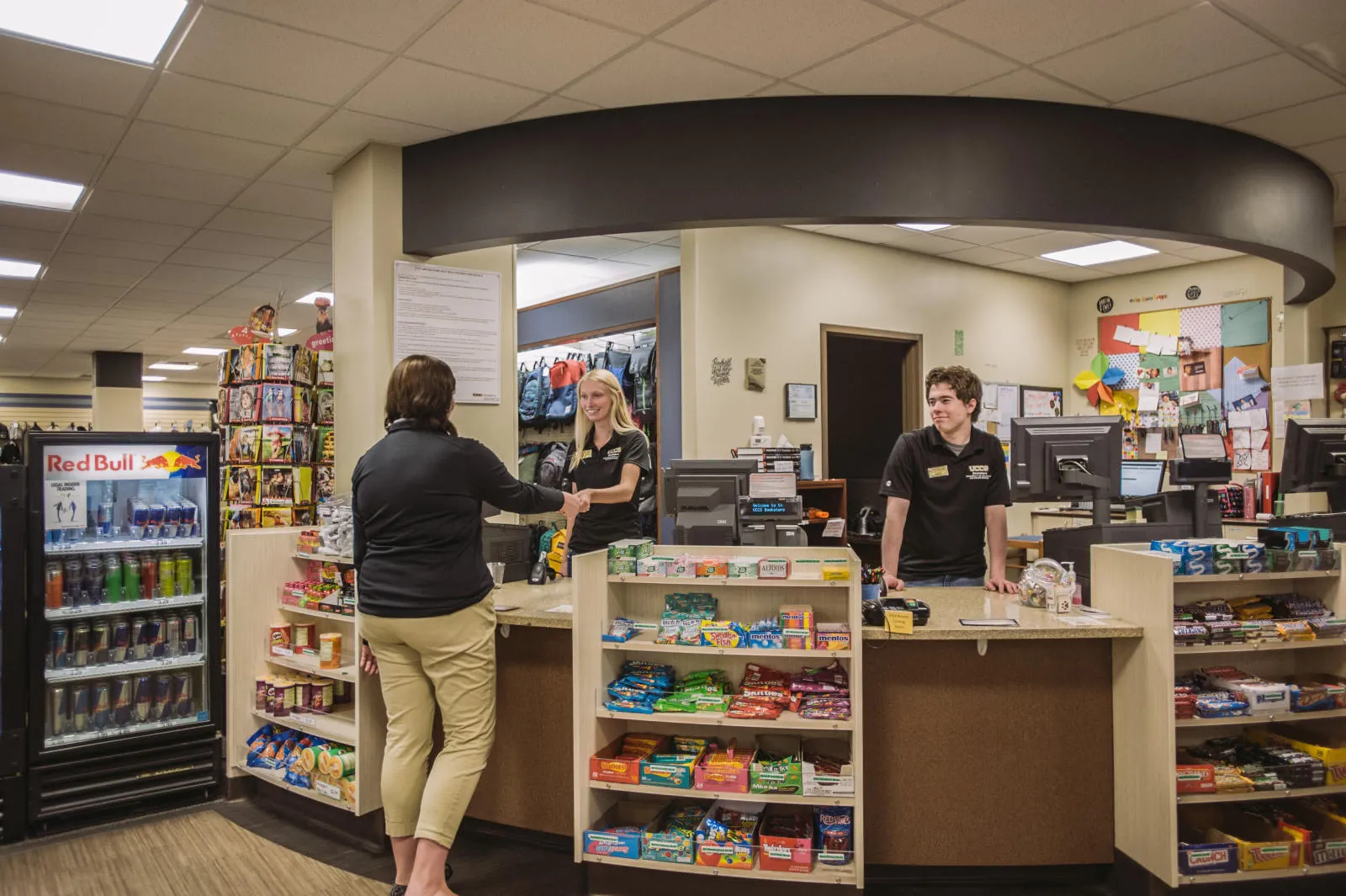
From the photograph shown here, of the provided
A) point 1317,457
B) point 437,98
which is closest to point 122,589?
point 437,98

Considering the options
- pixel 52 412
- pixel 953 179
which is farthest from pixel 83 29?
pixel 52 412

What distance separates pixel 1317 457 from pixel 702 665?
3.11 meters

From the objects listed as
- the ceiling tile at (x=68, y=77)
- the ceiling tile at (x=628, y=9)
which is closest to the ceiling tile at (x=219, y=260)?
the ceiling tile at (x=68, y=77)

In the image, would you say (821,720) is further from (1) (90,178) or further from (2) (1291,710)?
(1) (90,178)

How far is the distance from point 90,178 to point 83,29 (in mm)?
2033

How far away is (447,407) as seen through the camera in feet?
9.23

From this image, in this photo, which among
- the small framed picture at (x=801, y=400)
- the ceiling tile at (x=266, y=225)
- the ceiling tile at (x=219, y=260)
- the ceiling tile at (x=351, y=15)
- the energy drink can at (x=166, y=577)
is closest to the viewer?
the ceiling tile at (x=351, y=15)

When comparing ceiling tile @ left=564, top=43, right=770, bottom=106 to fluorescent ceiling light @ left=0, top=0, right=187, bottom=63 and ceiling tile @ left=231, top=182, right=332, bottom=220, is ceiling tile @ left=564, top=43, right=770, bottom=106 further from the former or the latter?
ceiling tile @ left=231, top=182, right=332, bottom=220

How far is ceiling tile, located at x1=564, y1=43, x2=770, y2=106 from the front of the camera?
3.44 meters

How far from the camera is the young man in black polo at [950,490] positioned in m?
3.57

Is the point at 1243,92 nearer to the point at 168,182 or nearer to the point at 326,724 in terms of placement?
the point at 326,724

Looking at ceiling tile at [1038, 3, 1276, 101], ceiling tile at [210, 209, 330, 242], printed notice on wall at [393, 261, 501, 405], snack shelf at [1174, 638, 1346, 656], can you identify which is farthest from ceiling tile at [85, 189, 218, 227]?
snack shelf at [1174, 638, 1346, 656]

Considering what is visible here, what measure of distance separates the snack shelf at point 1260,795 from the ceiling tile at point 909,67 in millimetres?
2821

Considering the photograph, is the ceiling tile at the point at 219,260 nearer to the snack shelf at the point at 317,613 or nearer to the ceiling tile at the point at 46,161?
the ceiling tile at the point at 46,161
